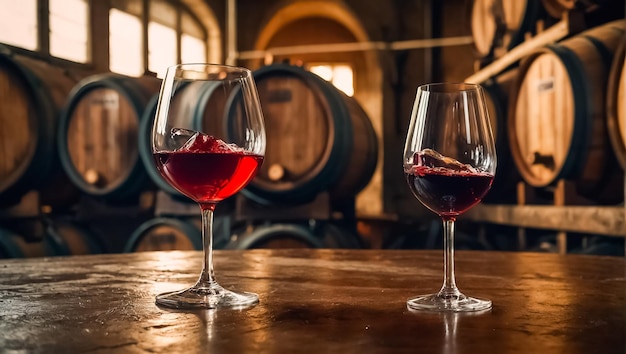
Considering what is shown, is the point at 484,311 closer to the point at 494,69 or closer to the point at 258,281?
the point at 258,281

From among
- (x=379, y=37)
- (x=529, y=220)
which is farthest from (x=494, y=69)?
(x=379, y=37)

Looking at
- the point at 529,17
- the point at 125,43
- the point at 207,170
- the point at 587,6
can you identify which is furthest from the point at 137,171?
the point at 125,43

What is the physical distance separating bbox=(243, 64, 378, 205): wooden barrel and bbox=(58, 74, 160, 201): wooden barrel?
714 mm

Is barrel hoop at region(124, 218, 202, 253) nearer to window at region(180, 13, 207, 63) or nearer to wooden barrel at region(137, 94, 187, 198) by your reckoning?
wooden barrel at region(137, 94, 187, 198)

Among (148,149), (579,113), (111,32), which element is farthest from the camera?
(111,32)

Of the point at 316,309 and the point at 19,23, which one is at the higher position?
the point at 19,23

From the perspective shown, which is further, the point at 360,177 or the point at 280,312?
the point at 360,177

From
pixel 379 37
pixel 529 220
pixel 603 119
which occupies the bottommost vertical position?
pixel 529 220

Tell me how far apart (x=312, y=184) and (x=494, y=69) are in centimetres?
149

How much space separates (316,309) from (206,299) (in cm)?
13

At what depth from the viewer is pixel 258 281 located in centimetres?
101

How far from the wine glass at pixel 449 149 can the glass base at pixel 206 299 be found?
0.20m

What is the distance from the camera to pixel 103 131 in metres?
3.79

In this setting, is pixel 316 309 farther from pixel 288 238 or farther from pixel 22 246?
pixel 22 246
